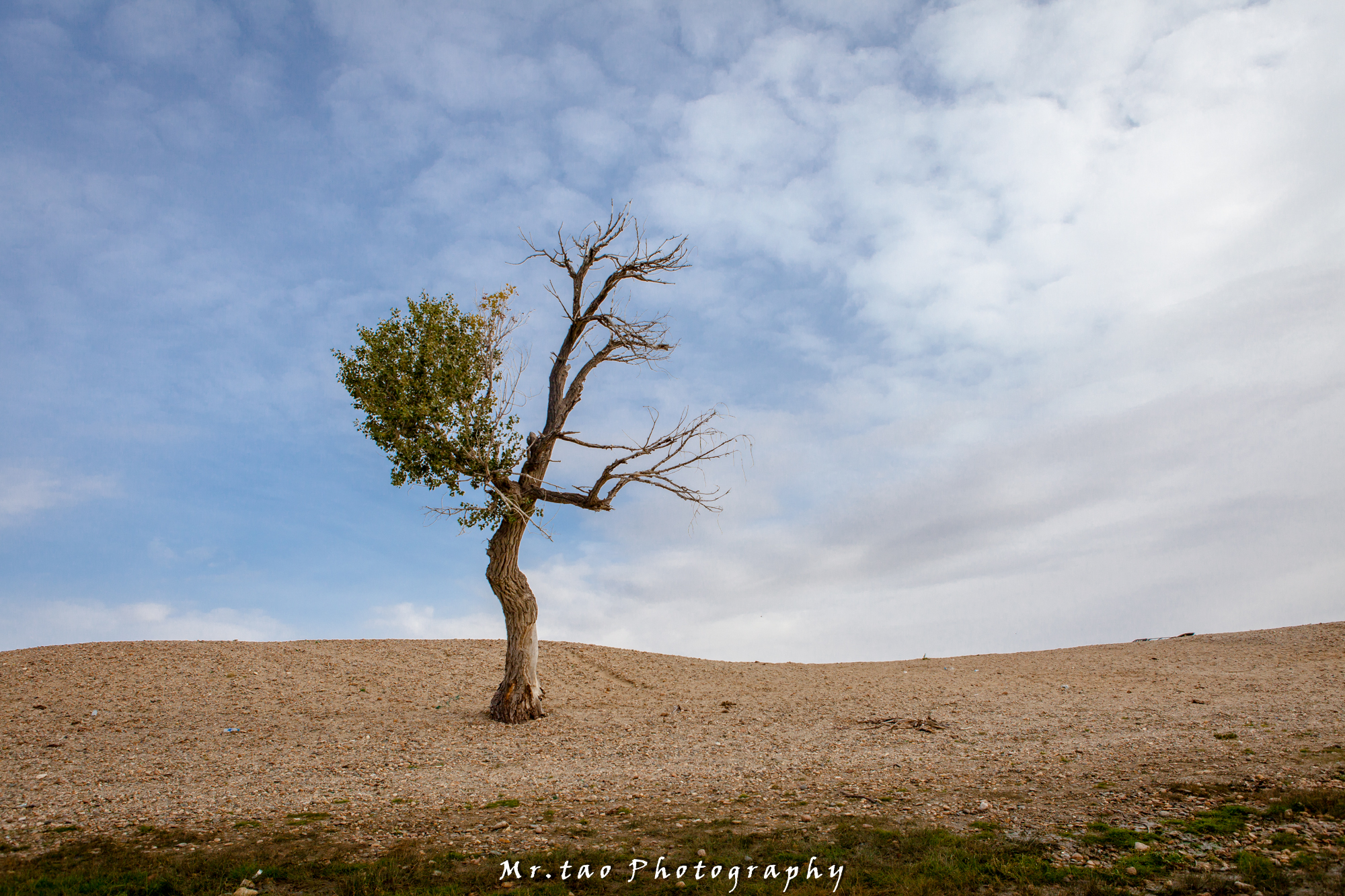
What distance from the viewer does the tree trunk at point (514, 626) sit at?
16297 mm

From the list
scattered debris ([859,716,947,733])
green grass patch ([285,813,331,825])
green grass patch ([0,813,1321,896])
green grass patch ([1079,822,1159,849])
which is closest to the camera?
green grass patch ([0,813,1321,896])

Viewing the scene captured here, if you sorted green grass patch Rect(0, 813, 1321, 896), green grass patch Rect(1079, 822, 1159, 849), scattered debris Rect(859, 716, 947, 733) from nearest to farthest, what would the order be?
green grass patch Rect(0, 813, 1321, 896), green grass patch Rect(1079, 822, 1159, 849), scattered debris Rect(859, 716, 947, 733)

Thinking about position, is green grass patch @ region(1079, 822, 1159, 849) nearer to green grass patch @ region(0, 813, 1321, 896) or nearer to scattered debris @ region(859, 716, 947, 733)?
green grass patch @ region(0, 813, 1321, 896)

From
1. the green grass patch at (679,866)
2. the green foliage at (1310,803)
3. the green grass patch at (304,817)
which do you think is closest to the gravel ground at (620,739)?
the green grass patch at (304,817)

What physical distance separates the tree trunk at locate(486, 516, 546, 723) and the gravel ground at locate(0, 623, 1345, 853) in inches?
19.3

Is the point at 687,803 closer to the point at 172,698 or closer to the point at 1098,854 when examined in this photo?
the point at 1098,854

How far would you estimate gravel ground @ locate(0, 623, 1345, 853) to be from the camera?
28.6 feet

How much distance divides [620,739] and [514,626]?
3.62 m

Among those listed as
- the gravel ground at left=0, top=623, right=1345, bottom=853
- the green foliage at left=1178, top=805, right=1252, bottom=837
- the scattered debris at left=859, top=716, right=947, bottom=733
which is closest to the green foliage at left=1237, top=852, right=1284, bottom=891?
the green foliage at left=1178, top=805, right=1252, bottom=837

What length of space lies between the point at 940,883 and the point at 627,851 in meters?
2.83

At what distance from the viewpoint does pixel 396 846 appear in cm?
774

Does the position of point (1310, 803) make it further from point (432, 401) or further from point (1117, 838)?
point (432, 401)

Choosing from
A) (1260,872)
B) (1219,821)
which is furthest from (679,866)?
(1219,821)

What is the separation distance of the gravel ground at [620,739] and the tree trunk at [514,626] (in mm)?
491
